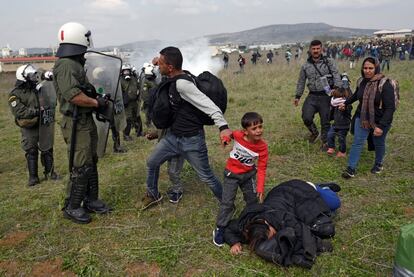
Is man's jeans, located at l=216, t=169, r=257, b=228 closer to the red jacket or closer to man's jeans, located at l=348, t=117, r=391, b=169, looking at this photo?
the red jacket

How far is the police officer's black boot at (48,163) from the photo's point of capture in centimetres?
626

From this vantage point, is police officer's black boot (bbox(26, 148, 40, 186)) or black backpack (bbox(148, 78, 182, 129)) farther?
police officer's black boot (bbox(26, 148, 40, 186))

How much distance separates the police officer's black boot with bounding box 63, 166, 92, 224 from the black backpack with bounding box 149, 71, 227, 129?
995mm

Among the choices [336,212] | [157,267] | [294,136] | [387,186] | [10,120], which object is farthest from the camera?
[10,120]

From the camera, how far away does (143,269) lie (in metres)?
3.46

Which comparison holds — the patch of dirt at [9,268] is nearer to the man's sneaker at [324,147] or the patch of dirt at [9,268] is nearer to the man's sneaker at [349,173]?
the man's sneaker at [349,173]

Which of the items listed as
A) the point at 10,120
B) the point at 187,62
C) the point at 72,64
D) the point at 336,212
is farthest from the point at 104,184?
the point at 187,62

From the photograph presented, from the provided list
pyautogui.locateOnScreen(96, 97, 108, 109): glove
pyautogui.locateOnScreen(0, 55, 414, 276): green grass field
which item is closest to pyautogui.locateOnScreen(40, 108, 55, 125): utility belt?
pyautogui.locateOnScreen(0, 55, 414, 276): green grass field

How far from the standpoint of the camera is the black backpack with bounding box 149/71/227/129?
12.7ft

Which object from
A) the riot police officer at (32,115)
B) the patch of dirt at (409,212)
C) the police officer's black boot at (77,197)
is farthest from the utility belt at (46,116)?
the patch of dirt at (409,212)

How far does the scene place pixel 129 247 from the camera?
12.5 feet

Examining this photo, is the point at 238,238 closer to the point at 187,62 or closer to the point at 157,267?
the point at 157,267

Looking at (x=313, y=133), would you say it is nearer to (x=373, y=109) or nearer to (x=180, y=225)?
(x=373, y=109)

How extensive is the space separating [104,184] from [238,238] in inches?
104
